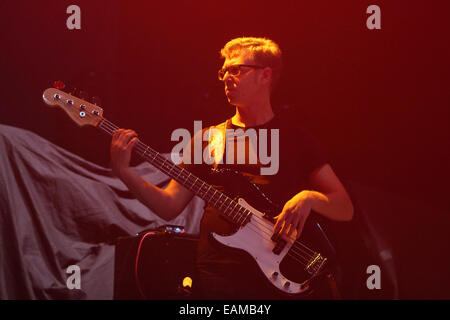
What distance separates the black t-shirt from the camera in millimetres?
1973

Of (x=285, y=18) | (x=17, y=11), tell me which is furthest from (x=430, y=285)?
(x=17, y=11)

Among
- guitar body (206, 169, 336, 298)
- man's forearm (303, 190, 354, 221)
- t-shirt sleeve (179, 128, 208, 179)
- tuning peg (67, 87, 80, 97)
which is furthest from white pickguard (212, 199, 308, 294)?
tuning peg (67, 87, 80, 97)

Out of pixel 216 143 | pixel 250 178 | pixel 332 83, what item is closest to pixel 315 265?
pixel 250 178

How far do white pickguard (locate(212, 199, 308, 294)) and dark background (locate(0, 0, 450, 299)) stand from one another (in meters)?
1.07

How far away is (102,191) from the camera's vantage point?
8.47 feet

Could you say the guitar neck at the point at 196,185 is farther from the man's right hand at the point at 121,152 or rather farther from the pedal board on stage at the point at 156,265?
the pedal board on stage at the point at 156,265

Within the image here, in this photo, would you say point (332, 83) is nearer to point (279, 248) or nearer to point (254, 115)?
point (254, 115)

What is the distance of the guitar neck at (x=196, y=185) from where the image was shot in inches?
78.8

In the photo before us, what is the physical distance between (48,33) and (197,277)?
1.80 metres

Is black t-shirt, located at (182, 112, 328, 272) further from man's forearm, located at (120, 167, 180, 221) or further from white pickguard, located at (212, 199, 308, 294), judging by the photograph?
man's forearm, located at (120, 167, 180, 221)

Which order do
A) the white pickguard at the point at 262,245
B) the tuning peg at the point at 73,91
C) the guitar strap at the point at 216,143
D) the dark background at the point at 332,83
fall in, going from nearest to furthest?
1. the white pickguard at the point at 262,245
2. the tuning peg at the point at 73,91
3. the guitar strap at the point at 216,143
4. the dark background at the point at 332,83

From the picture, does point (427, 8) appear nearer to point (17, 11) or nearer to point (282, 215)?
point (282, 215)

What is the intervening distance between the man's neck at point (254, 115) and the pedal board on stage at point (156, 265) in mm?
669

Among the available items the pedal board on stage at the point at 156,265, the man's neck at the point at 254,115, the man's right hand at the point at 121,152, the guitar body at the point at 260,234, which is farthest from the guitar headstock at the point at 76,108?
the man's neck at the point at 254,115
